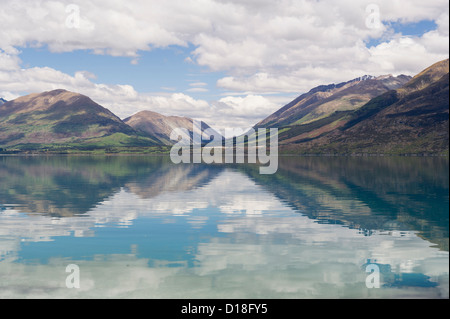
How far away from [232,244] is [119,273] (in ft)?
50.2

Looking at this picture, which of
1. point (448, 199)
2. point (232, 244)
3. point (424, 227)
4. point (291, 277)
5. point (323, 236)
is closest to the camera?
→ point (291, 277)

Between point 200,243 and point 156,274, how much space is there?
488 inches

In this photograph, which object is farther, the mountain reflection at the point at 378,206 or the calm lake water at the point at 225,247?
the mountain reflection at the point at 378,206

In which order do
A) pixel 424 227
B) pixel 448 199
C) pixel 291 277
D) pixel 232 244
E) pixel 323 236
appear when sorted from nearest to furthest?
pixel 291 277
pixel 232 244
pixel 323 236
pixel 424 227
pixel 448 199

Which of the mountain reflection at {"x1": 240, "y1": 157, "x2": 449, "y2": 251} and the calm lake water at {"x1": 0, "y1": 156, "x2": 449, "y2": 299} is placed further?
the mountain reflection at {"x1": 240, "y1": 157, "x2": 449, "y2": 251}

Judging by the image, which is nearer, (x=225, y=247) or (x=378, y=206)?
(x=225, y=247)

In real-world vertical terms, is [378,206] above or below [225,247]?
above
